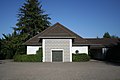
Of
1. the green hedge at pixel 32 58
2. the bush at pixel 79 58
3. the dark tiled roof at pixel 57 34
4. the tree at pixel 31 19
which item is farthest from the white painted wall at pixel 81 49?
the tree at pixel 31 19

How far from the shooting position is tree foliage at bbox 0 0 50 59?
49.9 metres

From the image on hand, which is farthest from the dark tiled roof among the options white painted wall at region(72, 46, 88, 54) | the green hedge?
the green hedge

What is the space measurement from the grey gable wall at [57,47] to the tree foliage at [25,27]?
1461 cm

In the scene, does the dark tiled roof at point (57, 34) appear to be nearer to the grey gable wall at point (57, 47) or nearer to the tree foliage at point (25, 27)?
the grey gable wall at point (57, 47)

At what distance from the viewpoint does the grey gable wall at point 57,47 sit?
119ft

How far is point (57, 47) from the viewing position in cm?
3666

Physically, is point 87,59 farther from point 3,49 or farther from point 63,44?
point 3,49

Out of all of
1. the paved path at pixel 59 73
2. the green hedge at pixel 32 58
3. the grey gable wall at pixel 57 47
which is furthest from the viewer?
the green hedge at pixel 32 58

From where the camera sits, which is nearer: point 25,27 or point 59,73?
point 59,73

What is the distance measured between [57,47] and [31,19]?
2430 cm

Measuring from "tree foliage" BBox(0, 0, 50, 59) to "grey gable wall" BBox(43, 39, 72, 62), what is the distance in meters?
14.6

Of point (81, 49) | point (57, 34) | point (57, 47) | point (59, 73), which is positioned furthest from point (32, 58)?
point (59, 73)

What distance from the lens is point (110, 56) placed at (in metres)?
42.6

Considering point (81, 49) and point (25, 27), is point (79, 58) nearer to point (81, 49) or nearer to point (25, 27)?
point (81, 49)
